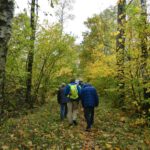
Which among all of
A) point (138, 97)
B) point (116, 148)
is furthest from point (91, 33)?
point (116, 148)

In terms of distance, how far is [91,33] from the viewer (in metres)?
34.5

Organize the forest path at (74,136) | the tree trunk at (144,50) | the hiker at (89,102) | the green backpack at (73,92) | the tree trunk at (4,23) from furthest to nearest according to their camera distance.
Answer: the green backpack at (73,92), the tree trunk at (144,50), the hiker at (89,102), the forest path at (74,136), the tree trunk at (4,23)

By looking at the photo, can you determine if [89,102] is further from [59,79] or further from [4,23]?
[59,79]

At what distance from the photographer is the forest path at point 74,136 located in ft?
27.8

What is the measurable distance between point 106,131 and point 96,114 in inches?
169

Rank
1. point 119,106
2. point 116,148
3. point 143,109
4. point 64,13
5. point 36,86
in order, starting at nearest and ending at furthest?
1. point 116,148
2. point 143,109
3. point 119,106
4. point 36,86
5. point 64,13

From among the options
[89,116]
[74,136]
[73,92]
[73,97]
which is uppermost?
[73,92]

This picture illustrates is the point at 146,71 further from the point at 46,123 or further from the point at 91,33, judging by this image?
the point at 91,33

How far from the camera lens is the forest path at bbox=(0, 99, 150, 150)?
8473 mm

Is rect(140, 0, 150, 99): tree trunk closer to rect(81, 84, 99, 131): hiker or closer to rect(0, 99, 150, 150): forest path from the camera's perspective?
rect(0, 99, 150, 150): forest path

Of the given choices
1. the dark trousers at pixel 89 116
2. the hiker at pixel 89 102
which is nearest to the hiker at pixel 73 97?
the hiker at pixel 89 102

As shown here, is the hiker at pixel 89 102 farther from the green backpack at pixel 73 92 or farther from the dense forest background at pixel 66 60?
the dense forest background at pixel 66 60

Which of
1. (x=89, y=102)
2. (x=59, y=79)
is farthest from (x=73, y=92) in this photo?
(x=59, y=79)

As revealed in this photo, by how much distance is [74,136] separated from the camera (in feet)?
32.2
